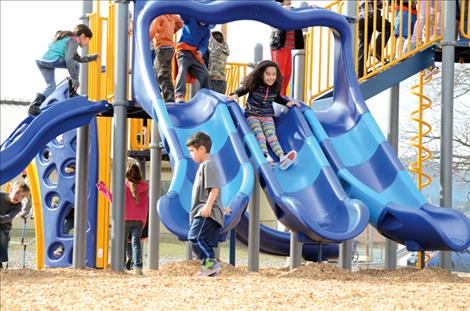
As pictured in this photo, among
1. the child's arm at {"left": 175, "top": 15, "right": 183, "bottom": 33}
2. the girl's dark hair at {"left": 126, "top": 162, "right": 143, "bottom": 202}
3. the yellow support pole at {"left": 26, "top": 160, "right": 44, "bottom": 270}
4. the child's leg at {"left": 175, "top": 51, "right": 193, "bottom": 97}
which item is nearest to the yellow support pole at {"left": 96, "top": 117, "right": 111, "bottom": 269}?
the girl's dark hair at {"left": 126, "top": 162, "right": 143, "bottom": 202}

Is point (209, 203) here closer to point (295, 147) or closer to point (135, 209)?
point (295, 147)

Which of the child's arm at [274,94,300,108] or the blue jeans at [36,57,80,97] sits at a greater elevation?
→ the blue jeans at [36,57,80,97]

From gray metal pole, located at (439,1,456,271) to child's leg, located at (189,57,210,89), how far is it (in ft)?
8.12

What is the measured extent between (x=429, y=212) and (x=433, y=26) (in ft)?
9.42

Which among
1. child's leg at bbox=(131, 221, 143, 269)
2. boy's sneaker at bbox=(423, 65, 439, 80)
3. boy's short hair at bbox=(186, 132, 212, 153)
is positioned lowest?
child's leg at bbox=(131, 221, 143, 269)

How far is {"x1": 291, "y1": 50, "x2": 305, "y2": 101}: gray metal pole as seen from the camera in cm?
1080

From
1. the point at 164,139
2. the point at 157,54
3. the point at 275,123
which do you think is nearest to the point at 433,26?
the point at 275,123

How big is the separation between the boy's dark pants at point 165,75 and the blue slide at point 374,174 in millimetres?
1424

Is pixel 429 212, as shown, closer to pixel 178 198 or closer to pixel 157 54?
pixel 178 198

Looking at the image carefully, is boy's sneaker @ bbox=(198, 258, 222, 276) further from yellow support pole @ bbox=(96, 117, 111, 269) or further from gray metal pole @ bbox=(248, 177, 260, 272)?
yellow support pole @ bbox=(96, 117, 111, 269)

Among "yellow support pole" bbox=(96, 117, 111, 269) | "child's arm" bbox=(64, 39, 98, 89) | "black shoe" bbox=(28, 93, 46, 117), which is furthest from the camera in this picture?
"yellow support pole" bbox=(96, 117, 111, 269)

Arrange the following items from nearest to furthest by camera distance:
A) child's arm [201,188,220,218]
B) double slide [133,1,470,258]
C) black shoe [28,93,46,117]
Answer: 1. child's arm [201,188,220,218]
2. double slide [133,1,470,258]
3. black shoe [28,93,46,117]

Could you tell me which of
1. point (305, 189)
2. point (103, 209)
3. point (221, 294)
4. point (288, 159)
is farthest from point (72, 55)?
point (221, 294)

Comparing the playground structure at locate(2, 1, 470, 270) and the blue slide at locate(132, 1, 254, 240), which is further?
the playground structure at locate(2, 1, 470, 270)
